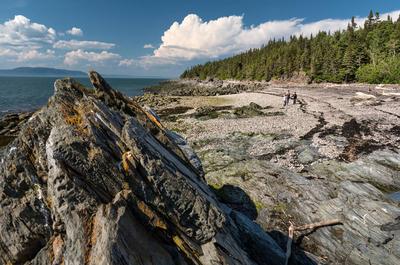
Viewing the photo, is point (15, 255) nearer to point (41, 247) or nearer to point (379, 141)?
point (41, 247)

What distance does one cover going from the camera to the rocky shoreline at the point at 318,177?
459 inches

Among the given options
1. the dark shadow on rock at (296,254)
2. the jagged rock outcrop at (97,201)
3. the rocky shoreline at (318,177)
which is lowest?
the dark shadow on rock at (296,254)

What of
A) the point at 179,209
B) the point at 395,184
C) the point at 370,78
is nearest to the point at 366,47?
the point at 370,78

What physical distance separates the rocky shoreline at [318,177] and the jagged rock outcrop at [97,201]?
606 cm

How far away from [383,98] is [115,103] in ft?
199

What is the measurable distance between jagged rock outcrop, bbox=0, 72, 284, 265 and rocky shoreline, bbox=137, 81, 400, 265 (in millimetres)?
6062

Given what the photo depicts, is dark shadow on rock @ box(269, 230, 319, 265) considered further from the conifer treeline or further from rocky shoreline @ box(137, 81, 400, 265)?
the conifer treeline

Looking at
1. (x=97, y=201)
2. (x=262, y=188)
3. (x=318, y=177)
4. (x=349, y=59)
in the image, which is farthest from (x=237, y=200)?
(x=349, y=59)

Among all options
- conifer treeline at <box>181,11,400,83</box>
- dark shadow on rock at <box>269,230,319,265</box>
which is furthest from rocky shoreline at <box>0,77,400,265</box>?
conifer treeline at <box>181,11,400,83</box>

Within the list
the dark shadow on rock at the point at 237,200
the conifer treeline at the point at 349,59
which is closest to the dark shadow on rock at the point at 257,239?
the dark shadow on rock at the point at 237,200

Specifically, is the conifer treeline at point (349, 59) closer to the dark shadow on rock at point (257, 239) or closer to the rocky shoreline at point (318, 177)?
the rocky shoreline at point (318, 177)

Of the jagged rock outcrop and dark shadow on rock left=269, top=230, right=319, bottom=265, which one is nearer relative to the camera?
the jagged rock outcrop

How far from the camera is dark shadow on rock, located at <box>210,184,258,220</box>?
13711 mm

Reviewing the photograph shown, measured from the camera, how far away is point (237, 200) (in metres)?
14.5
